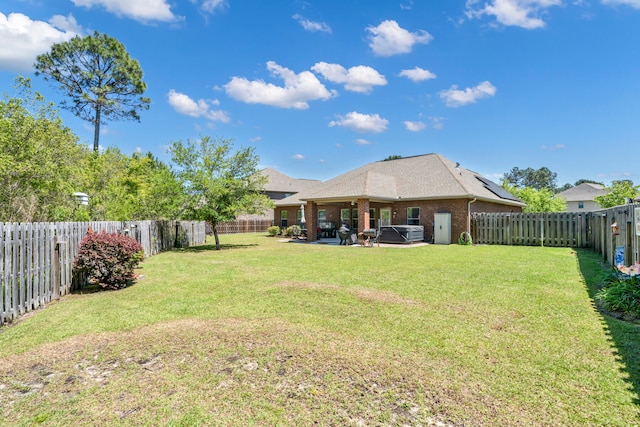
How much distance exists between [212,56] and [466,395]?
751 inches

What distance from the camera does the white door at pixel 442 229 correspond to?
19031 mm

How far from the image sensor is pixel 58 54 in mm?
24125

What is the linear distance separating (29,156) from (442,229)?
18.2 metres

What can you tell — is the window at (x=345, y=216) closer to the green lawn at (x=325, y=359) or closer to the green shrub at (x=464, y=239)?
the green shrub at (x=464, y=239)

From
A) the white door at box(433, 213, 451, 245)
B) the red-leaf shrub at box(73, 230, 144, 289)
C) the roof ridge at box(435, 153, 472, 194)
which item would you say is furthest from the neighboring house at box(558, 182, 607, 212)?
the red-leaf shrub at box(73, 230, 144, 289)

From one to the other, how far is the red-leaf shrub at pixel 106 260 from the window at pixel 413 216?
1652cm

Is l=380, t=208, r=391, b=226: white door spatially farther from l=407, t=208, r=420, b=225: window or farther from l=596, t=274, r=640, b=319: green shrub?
l=596, t=274, r=640, b=319: green shrub

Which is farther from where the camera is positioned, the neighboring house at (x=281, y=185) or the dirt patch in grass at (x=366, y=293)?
the neighboring house at (x=281, y=185)

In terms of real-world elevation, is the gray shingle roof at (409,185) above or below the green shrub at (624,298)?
above

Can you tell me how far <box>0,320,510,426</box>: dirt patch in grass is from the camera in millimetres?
2773

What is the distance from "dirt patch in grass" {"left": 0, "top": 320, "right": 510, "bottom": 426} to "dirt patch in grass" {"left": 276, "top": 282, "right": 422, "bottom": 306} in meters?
2.17

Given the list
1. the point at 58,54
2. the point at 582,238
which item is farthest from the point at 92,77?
the point at 582,238

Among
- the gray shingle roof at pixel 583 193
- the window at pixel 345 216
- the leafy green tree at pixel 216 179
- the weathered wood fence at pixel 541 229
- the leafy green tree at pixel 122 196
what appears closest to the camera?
the leafy green tree at pixel 122 196

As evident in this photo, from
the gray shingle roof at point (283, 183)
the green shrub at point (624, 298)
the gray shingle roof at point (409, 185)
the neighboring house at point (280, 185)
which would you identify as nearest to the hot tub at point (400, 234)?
the gray shingle roof at point (409, 185)
